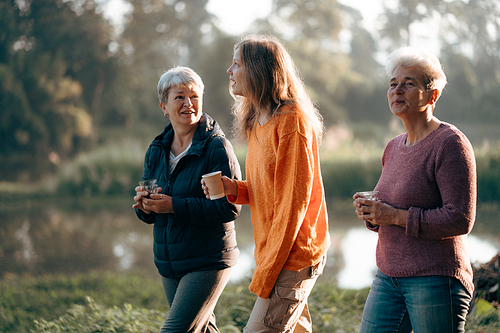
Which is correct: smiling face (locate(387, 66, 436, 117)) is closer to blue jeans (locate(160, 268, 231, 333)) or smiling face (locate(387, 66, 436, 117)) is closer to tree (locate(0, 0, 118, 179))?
blue jeans (locate(160, 268, 231, 333))

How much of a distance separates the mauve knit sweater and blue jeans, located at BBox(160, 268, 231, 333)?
745 millimetres

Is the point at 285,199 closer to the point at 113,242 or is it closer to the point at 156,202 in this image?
the point at 156,202

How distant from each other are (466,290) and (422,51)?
83 centimetres

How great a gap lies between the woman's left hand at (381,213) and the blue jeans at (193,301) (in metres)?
0.76

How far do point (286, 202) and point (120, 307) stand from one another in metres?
3.15

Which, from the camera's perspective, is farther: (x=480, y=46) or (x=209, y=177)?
(x=480, y=46)

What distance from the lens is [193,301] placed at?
5.92 feet

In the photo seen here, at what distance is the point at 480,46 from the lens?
13.0 m

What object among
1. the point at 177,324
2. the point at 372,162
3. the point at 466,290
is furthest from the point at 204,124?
the point at 372,162

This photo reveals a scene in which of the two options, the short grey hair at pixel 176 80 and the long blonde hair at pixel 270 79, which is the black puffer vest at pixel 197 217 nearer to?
the short grey hair at pixel 176 80

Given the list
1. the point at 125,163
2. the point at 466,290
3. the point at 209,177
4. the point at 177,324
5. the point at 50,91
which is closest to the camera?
the point at 466,290

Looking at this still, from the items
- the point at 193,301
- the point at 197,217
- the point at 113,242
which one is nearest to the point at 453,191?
the point at 197,217

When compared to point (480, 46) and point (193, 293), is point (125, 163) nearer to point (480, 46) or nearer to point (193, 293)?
point (193, 293)

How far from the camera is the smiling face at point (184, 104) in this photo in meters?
1.99
